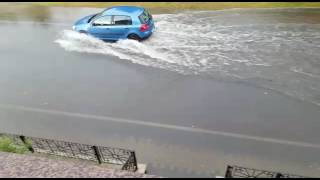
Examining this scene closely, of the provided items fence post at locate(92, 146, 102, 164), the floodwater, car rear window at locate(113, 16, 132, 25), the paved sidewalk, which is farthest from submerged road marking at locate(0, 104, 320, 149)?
car rear window at locate(113, 16, 132, 25)

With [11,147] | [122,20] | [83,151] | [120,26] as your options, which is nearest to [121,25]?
[120,26]

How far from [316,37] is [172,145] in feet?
29.2

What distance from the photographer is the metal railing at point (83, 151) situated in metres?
9.24

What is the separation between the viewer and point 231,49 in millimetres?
16234

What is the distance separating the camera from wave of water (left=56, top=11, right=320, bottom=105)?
14.1 meters

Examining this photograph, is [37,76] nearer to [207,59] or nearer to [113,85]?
[113,85]

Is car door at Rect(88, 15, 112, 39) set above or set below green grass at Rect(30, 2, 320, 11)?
below

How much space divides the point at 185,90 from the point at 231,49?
144 inches

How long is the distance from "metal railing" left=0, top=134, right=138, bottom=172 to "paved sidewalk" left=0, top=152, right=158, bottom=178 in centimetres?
204

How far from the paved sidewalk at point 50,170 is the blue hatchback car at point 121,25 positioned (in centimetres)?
1094

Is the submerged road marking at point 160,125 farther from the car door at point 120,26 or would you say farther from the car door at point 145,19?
the car door at point 145,19

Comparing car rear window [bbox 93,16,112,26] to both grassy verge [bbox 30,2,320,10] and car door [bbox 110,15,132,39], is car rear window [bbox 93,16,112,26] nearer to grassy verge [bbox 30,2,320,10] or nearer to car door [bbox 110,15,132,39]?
car door [bbox 110,15,132,39]

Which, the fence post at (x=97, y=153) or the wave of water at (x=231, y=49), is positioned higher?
the wave of water at (x=231, y=49)

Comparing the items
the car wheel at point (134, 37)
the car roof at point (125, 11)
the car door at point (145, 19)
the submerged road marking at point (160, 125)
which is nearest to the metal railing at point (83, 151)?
the submerged road marking at point (160, 125)
